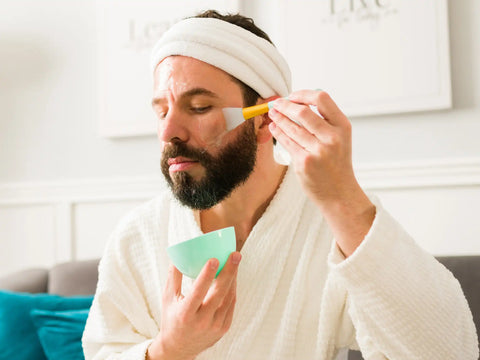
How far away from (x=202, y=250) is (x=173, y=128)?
30cm

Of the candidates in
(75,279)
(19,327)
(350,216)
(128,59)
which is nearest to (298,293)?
(350,216)

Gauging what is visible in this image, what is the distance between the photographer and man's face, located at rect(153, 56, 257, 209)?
1212mm

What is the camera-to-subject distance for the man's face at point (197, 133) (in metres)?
1.21

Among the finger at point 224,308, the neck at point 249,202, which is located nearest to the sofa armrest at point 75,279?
the neck at point 249,202

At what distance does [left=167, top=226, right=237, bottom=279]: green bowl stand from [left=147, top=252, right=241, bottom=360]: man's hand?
2 centimetres

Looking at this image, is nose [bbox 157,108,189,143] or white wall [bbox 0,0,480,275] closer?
nose [bbox 157,108,189,143]

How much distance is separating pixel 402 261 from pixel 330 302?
286mm

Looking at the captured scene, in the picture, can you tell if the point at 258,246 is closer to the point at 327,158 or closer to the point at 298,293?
the point at 298,293

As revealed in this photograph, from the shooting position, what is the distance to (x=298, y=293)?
1.25 m

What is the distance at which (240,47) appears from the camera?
1298mm

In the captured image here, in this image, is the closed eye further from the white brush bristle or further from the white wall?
the white wall

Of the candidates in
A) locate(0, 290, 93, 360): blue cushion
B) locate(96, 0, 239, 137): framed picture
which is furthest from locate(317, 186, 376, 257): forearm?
locate(96, 0, 239, 137): framed picture

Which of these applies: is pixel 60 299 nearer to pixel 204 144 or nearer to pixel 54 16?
pixel 204 144

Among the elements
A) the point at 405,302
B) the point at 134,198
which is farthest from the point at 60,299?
the point at 405,302
